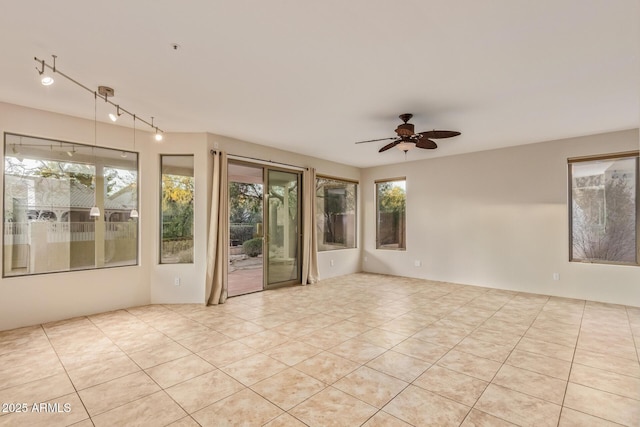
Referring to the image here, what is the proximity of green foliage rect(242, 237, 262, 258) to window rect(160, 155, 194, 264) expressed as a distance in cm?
99

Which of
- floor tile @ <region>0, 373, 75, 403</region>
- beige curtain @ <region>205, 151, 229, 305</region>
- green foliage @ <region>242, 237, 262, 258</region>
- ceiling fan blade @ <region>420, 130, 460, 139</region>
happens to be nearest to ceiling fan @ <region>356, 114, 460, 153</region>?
ceiling fan blade @ <region>420, 130, 460, 139</region>

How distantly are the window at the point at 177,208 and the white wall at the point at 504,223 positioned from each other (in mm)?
4406

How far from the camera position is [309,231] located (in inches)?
251

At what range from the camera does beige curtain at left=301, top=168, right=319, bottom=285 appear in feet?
20.8

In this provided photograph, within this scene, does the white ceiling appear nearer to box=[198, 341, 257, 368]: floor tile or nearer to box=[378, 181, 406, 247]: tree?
box=[198, 341, 257, 368]: floor tile

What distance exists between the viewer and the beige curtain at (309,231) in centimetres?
635

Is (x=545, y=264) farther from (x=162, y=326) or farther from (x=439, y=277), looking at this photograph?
(x=162, y=326)

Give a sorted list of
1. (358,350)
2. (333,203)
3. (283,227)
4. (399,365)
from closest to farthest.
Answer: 1. (399,365)
2. (358,350)
3. (283,227)
4. (333,203)

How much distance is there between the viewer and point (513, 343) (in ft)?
10.8

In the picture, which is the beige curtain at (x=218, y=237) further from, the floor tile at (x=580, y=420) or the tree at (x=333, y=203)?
the floor tile at (x=580, y=420)

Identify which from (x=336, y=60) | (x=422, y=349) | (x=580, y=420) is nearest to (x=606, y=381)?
(x=580, y=420)

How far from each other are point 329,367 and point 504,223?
465cm

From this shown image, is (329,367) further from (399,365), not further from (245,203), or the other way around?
(245,203)

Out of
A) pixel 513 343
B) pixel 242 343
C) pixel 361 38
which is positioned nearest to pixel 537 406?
pixel 513 343
